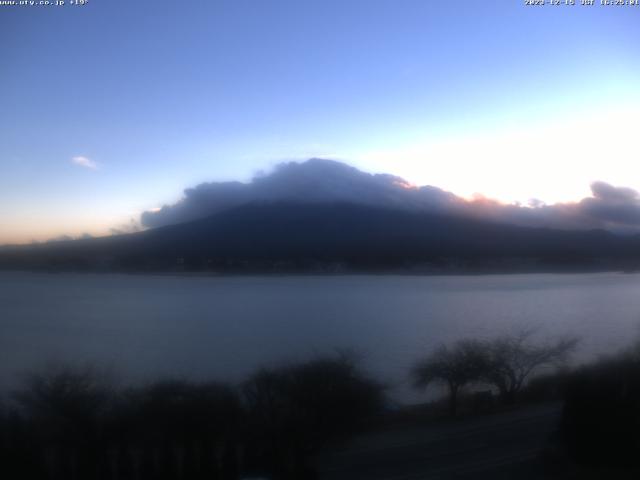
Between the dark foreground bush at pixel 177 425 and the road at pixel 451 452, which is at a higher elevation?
the dark foreground bush at pixel 177 425

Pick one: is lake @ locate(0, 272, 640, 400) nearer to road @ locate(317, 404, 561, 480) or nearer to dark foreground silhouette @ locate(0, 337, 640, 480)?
dark foreground silhouette @ locate(0, 337, 640, 480)

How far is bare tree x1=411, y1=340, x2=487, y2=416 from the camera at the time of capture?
10.6 m

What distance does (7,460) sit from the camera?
18.0 ft

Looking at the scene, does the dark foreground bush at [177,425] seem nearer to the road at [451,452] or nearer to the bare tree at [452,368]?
the road at [451,452]

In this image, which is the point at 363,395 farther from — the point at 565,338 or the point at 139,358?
the point at 565,338

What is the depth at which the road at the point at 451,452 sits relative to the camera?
5.99 m

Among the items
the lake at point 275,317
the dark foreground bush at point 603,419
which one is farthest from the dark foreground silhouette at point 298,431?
the lake at point 275,317

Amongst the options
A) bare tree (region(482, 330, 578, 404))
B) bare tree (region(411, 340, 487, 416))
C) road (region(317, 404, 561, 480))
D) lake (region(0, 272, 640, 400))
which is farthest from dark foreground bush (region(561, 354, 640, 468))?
lake (region(0, 272, 640, 400))

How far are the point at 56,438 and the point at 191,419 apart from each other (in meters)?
1.46

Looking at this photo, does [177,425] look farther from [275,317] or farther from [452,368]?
[275,317]

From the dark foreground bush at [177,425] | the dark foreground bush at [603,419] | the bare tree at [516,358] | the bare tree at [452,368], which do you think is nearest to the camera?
the dark foreground bush at [177,425]

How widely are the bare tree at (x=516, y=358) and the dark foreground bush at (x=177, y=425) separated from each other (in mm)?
3202

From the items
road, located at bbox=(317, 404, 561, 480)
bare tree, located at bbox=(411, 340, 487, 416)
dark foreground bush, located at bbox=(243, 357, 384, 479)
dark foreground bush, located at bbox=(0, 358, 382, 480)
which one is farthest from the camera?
bare tree, located at bbox=(411, 340, 487, 416)

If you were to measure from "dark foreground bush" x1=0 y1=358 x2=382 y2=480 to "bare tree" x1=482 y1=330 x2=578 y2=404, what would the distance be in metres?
3.20
